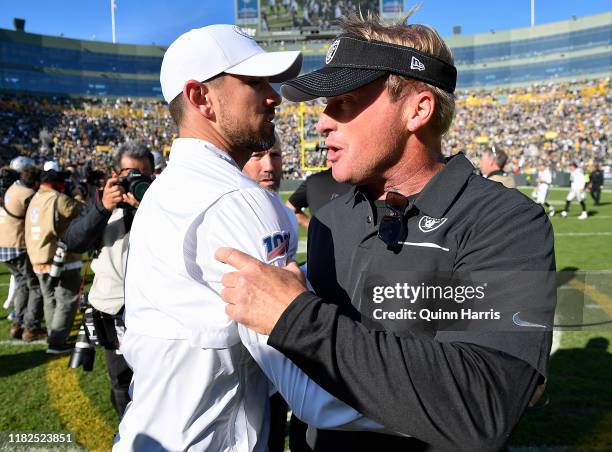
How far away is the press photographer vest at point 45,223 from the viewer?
19.4 feet

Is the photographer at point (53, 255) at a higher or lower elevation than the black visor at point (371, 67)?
lower

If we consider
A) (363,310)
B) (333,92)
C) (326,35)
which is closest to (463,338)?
(363,310)

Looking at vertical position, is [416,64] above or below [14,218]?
above

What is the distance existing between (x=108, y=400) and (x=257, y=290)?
4079 millimetres

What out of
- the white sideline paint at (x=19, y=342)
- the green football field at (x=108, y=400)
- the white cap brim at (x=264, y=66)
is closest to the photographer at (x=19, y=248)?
the white sideline paint at (x=19, y=342)

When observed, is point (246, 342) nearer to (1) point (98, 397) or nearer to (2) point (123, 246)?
(2) point (123, 246)

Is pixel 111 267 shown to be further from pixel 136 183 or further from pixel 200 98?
pixel 200 98

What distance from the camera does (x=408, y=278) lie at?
124cm

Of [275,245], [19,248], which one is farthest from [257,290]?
[19,248]

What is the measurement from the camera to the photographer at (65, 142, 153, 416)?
3.65 metres

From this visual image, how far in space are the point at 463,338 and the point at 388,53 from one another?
815 millimetres

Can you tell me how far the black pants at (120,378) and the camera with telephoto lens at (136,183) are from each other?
1192 mm

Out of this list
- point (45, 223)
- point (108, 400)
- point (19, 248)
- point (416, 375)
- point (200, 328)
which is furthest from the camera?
point (19, 248)

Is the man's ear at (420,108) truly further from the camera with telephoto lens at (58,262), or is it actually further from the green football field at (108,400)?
the camera with telephoto lens at (58,262)
